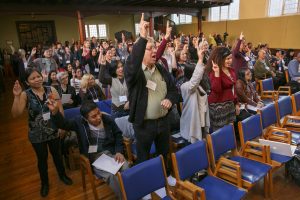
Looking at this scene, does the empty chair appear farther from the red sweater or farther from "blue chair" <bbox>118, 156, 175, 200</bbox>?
"blue chair" <bbox>118, 156, 175, 200</bbox>

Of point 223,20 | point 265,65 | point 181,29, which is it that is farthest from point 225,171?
point 181,29

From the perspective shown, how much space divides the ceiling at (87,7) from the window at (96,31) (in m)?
5.64

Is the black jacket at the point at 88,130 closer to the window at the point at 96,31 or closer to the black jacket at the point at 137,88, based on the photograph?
the black jacket at the point at 137,88

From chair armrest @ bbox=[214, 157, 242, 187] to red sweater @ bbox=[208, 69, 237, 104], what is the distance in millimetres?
741

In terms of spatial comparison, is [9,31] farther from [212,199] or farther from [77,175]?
[212,199]

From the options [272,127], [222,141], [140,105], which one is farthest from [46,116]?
[272,127]

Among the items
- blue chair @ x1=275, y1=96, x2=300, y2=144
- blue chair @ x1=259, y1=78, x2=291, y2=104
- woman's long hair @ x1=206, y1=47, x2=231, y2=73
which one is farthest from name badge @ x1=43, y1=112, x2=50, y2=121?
blue chair @ x1=259, y1=78, x2=291, y2=104

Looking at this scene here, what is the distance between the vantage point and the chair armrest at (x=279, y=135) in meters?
2.56

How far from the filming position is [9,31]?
12508 mm

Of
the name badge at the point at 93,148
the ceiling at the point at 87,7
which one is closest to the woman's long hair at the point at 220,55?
the name badge at the point at 93,148

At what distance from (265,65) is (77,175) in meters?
4.92

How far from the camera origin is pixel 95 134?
2311mm

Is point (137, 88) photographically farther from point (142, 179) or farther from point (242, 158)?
point (242, 158)

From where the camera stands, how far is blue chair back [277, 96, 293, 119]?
10.2 ft
